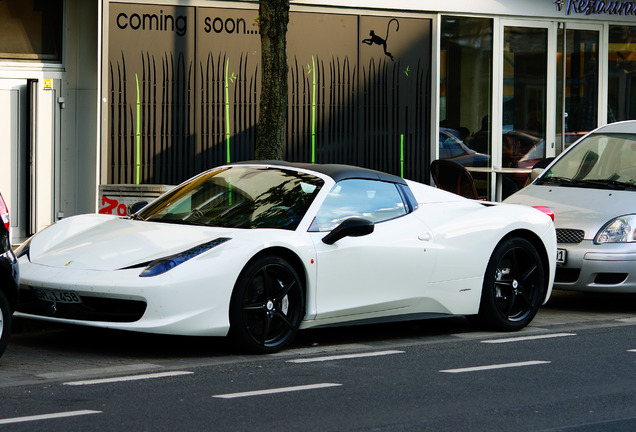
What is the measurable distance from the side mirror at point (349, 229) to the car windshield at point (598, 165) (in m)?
4.10

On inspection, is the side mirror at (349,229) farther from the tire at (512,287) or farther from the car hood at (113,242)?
the tire at (512,287)

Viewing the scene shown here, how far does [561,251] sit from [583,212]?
1.73 feet

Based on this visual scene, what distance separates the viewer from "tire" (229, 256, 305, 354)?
303 inches

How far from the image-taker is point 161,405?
620cm

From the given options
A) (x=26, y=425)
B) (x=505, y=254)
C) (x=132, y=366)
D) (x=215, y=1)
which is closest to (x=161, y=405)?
(x=26, y=425)

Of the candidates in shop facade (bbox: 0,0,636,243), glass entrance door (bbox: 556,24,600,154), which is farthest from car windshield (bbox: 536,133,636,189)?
glass entrance door (bbox: 556,24,600,154)

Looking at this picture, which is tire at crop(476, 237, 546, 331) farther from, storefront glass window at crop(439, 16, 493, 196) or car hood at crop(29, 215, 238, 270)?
storefront glass window at crop(439, 16, 493, 196)

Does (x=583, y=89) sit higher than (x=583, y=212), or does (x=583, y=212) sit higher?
(x=583, y=89)

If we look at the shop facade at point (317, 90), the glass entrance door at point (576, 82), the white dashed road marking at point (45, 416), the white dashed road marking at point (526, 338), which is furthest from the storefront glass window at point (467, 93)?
the white dashed road marking at point (45, 416)

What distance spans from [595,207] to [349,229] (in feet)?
12.2

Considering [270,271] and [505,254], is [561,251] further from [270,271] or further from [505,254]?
[270,271]

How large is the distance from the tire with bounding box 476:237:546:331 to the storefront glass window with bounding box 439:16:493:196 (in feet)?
24.8

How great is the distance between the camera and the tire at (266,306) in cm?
769

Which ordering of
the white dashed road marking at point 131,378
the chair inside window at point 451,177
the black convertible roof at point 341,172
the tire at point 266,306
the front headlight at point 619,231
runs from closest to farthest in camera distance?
the white dashed road marking at point 131,378 < the tire at point 266,306 < the black convertible roof at point 341,172 < the front headlight at point 619,231 < the chair inside window at point 451,177
